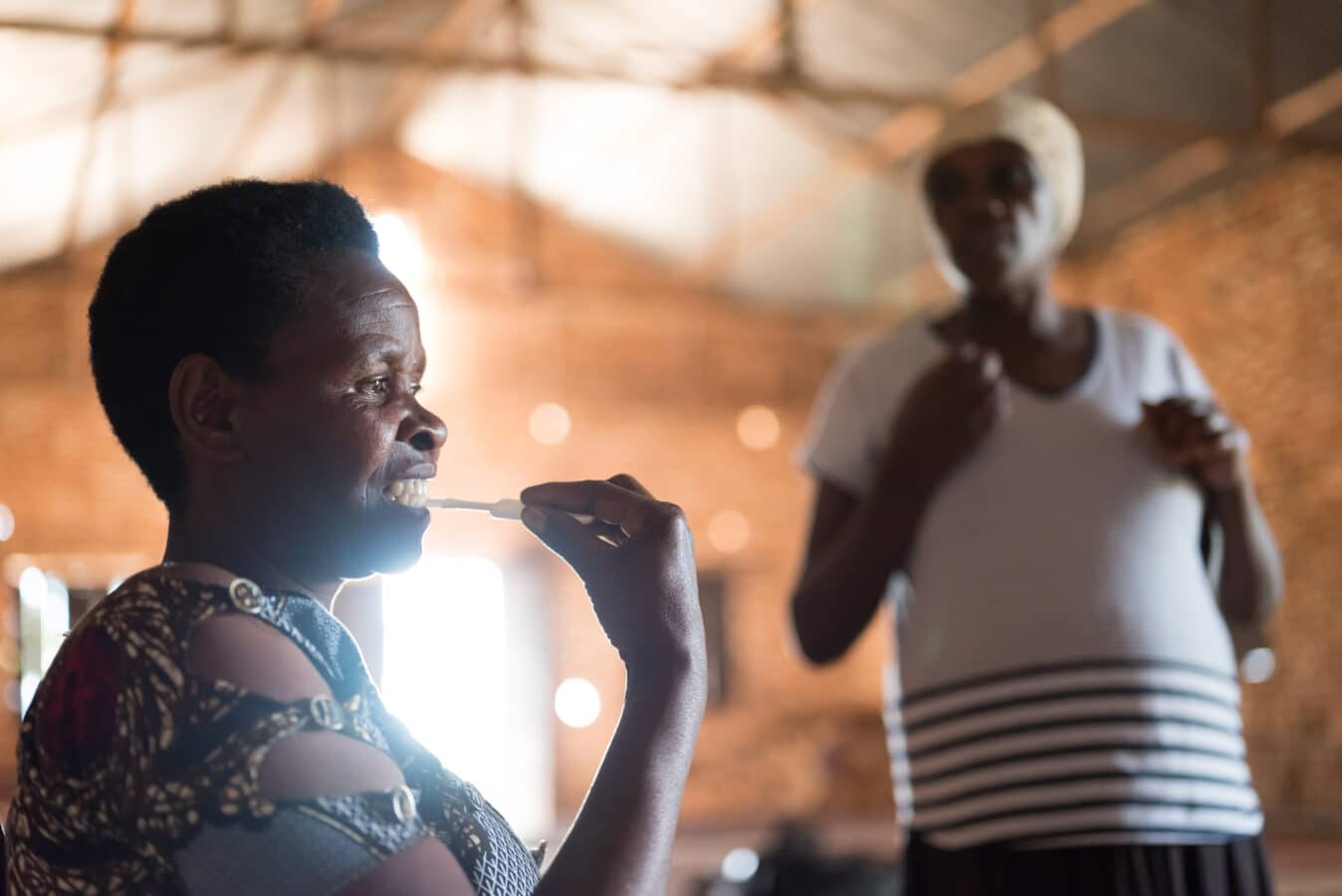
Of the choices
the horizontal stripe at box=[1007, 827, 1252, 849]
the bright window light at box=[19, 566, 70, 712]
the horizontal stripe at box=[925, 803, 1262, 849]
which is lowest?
the horizontal stripe at box=[1007, 827, 1252, 849]

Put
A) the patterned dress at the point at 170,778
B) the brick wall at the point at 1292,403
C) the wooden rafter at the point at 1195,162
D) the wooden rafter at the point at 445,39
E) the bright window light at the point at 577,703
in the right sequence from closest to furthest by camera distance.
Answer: the patterned dress at the point at 170,778 → the wooden rafter at the point at 1195,162 → the brick wall at the point at 1292,403 → the wooden rafter at the point at 445,39 → the bright window light at the point at 577,703

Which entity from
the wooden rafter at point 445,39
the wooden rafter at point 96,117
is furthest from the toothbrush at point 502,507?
the wooden rafter at point 445,39

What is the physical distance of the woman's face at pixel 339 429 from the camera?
33.6 inches

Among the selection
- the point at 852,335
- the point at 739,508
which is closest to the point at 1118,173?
the point at 852,335

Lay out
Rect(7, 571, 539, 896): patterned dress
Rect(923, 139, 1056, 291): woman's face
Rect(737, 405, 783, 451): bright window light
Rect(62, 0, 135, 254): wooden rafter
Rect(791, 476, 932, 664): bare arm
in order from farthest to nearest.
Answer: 1. Rect(737, 405, 783, 451): bright window light
2. Rect(62, 0, 135, 254): wooden rafter
3. Rect(923, 139, 1056, 291): woman's face
4. Rect(791, 476, 932, 664): bare arm
5. Rect(7, 571, 539, 896): patterned dress

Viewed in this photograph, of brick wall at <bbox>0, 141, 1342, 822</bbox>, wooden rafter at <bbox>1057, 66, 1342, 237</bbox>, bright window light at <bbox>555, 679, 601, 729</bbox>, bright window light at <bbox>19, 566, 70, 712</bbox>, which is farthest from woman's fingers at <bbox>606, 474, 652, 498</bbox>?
bright window light at <bbox>555, 679, 601, 729</bbox>

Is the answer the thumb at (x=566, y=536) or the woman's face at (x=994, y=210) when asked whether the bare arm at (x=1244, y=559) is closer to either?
the woman's face at (x=994, y=210)

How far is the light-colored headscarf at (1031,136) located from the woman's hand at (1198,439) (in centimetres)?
27

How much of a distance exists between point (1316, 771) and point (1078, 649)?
8.84 m

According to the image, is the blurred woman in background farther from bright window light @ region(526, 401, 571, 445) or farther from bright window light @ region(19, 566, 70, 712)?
bright window light @ region(526, 401, 571, 445)

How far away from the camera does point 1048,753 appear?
132cm

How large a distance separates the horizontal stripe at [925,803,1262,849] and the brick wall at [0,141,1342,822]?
25.7 feet

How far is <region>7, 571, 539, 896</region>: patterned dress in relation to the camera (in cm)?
71

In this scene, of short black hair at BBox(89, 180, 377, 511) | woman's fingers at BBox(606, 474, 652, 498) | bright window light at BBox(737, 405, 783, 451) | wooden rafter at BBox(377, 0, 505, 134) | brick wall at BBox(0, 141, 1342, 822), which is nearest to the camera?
short black hair at BBox(89, 180, 377, 511)
